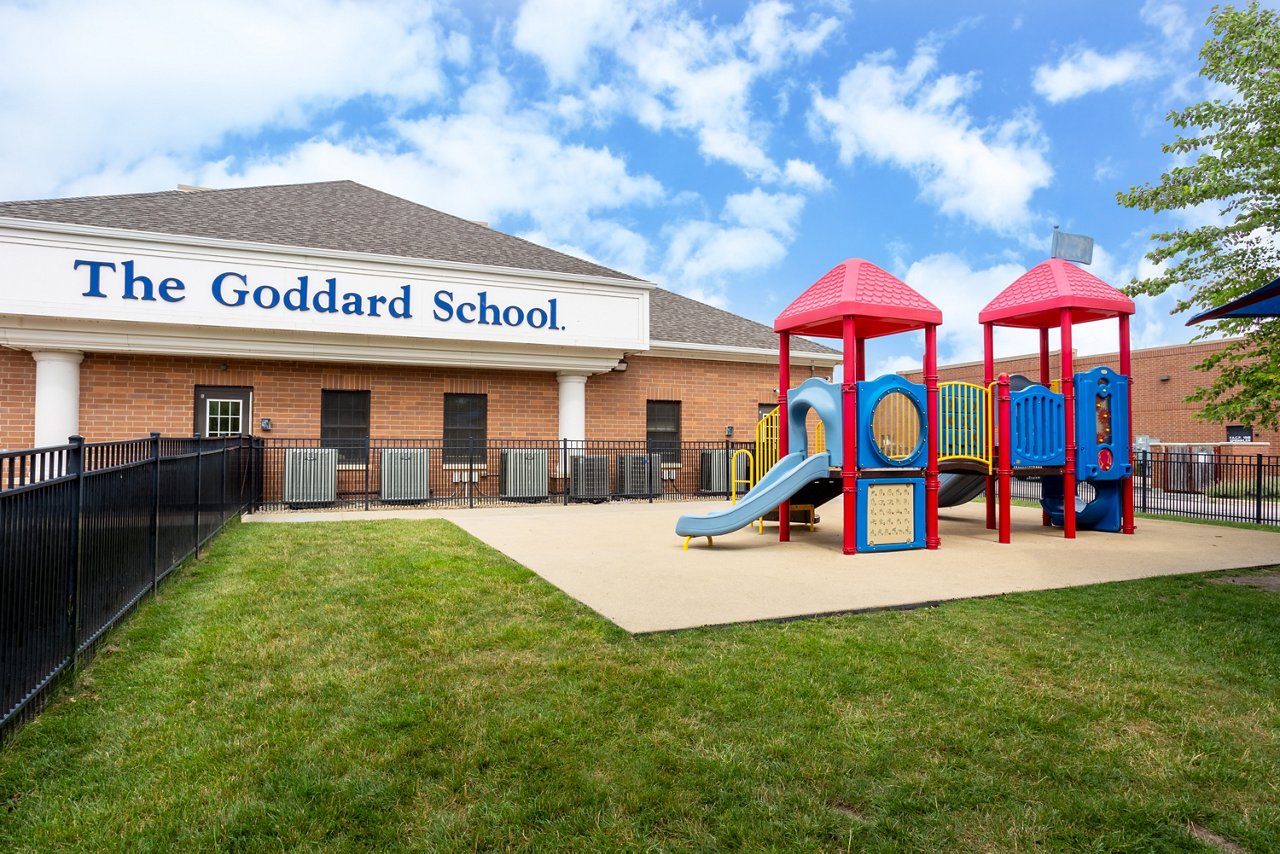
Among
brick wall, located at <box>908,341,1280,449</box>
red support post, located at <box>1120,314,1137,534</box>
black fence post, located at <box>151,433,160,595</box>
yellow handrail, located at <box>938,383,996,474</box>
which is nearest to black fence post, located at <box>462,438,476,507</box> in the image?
black fence post, located at <box>151,433,160,595</box>

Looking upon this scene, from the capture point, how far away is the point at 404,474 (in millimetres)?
16859

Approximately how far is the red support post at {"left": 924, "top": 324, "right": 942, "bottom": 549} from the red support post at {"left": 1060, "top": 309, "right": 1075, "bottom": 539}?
2591mm

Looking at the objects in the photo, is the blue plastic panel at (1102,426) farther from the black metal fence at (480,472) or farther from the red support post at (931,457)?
the black metal fence at (480,472)

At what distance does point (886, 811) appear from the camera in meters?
3.16

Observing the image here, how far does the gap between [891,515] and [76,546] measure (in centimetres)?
903

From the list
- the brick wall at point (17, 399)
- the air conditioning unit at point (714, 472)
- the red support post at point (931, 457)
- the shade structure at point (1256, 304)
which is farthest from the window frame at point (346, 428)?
the shade structure at point (1256, 304)

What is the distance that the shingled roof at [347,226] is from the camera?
16922 millimetres

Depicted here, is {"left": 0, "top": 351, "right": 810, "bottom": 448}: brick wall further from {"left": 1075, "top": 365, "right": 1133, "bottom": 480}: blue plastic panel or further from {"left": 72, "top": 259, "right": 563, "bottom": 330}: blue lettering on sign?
{"left": 1075, "top": 365, "right": 1133, "bottom": 480}: blue plastic panel

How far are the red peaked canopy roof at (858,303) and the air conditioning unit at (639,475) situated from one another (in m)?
8.44

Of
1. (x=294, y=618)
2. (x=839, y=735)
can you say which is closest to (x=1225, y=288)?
(x=839, y=735)

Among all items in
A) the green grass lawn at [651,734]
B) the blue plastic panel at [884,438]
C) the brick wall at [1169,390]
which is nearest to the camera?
the green grass lawn at [651,734]

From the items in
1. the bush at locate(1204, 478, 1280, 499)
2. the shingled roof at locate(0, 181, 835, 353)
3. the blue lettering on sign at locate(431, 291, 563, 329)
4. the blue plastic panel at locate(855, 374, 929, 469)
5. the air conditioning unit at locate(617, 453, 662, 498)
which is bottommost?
the bush at locate(1204, 478, 1280, 499)

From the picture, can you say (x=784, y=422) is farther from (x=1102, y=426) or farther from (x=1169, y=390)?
(x=1169, y=390)

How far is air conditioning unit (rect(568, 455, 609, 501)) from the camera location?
1839 cm
